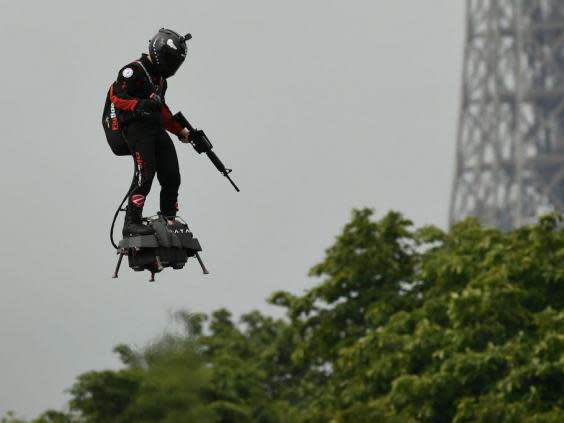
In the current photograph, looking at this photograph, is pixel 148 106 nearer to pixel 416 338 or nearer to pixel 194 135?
pixel 194 135

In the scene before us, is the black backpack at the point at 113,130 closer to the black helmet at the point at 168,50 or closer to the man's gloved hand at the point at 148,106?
the man's gloved hand at the point at 148,106

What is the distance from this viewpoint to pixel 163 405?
56.6 metres

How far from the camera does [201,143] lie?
1280 inches

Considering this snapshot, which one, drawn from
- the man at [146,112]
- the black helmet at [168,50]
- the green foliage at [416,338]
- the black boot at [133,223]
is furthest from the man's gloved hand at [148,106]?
the green foliage at [416,338]

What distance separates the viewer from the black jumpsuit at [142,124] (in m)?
31.5

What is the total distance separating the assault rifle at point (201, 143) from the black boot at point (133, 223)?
1.14m

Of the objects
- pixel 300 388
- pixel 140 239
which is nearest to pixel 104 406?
pixel 300 388

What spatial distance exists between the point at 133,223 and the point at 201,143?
1.34 m

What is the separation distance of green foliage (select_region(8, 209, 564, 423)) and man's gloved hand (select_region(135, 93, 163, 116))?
35.3 m

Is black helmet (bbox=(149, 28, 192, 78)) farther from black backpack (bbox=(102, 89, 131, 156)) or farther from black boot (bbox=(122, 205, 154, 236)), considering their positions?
black boot (bbox=(122, 205, 154, 236))

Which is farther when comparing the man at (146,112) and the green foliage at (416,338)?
the green foliage at (416,338)

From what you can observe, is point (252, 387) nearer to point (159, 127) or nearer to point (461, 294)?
point (461, 294)

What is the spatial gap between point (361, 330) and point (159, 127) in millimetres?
65974

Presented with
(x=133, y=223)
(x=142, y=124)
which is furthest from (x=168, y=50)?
(x=133, y=223)
